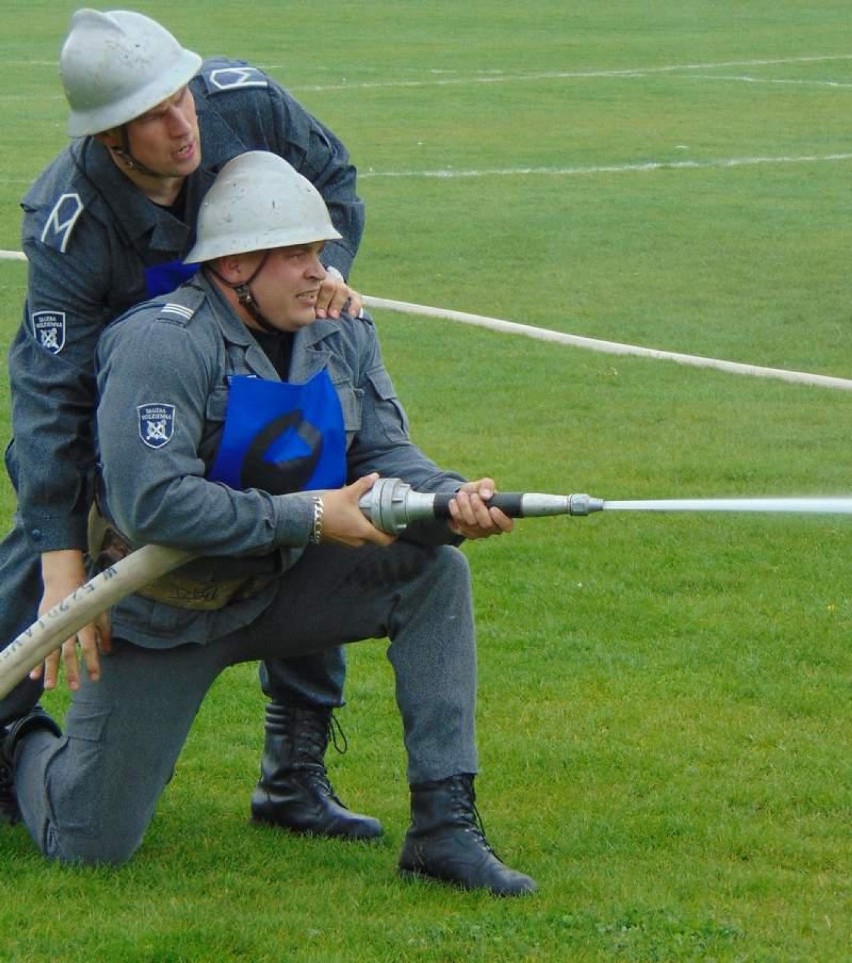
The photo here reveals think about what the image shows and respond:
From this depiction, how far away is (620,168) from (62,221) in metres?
17.3

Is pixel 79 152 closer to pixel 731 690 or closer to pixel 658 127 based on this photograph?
pixel 731 690

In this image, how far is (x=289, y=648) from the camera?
478 cm

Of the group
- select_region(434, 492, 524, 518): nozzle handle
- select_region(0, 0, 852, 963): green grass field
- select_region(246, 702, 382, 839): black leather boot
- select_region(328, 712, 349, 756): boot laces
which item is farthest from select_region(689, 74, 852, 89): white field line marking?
select_region(434, 492, 524, 518): nozzle handle

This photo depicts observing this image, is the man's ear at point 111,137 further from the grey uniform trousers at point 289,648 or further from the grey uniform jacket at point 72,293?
the grey uniform trousers at point 289,648

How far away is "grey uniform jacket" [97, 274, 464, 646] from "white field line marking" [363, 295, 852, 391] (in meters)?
6.69

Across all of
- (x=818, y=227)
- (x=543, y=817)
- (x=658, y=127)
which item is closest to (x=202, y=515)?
(x=543, y=817)

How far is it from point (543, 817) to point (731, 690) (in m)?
1.22

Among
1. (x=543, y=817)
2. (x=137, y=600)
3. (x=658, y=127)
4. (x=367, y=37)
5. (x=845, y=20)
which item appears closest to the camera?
(x=137, y=600)

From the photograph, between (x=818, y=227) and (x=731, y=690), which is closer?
(x=731, y=690)

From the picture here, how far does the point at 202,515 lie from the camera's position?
4.33 m

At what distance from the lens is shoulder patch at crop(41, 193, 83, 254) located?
4590 mm

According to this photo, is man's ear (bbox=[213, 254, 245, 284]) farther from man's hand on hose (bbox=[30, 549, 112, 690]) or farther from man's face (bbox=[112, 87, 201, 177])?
man's hand on hose (bbox=[30, 549, 112, 690])

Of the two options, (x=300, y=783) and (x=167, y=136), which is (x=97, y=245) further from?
(x=300, y=783)

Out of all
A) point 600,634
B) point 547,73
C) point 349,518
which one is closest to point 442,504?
point 349,518
